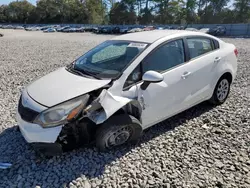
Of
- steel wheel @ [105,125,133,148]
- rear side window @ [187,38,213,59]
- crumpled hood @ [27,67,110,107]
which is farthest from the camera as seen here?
rear side window @ [187,38,213,59]

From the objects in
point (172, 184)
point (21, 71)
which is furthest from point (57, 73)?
point (21, 71)

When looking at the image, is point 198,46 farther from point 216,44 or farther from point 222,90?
point 222,90

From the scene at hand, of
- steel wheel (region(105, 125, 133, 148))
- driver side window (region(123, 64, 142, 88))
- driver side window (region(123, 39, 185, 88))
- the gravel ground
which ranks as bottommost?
the gravel ground

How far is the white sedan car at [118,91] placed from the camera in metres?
2.35

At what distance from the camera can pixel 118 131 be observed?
103 inches

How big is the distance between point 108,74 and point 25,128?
119cm

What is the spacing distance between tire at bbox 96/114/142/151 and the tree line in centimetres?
5387

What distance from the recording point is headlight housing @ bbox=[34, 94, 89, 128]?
2.29 meters

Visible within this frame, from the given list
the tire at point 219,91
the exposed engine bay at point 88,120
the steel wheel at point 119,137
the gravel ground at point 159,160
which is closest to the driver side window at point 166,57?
the exposed engine bay at point 88,120

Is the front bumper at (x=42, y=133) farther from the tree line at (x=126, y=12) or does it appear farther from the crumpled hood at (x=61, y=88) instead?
the tree line at (x=126, y=12)

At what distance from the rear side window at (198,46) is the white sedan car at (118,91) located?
0.02m

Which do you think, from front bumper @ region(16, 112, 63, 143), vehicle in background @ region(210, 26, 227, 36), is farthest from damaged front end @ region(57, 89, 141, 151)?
vehicle in background @ region(210, 26, 227, 36)

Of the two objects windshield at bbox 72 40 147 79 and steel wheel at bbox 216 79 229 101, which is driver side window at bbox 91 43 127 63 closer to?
windshield at bbox 72 40 147 79

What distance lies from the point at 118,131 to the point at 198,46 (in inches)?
79.5
